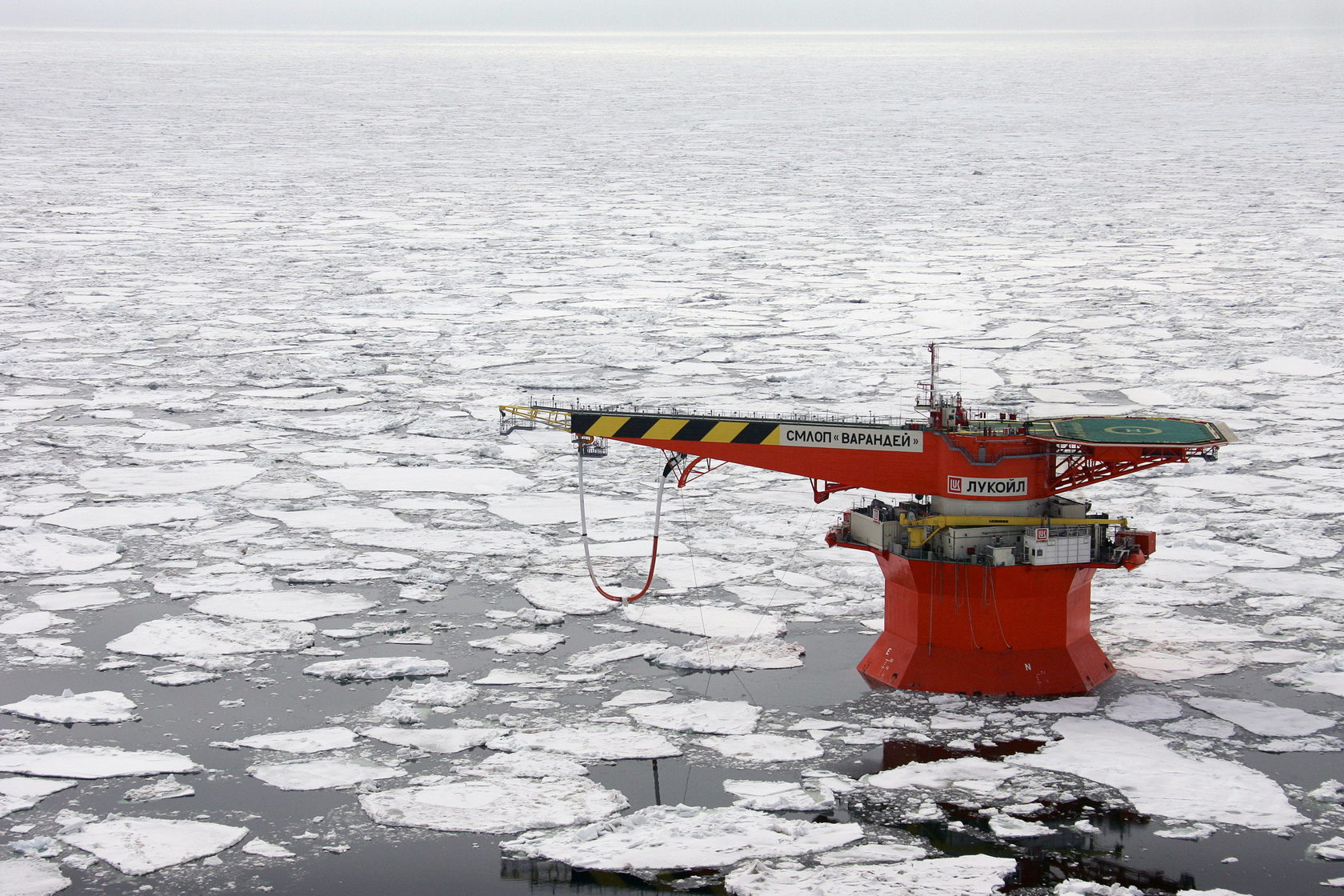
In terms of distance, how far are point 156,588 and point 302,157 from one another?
1899 centimetres

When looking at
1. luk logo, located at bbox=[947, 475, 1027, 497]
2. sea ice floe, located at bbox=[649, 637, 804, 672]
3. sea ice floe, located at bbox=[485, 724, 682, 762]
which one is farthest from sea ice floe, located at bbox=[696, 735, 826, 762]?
luk logo, located at bbox=[947, 475, 1027, 497]

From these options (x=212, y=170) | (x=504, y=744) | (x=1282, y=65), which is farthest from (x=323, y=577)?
(x=1282, y=65)

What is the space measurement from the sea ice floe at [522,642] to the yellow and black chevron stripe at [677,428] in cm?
104

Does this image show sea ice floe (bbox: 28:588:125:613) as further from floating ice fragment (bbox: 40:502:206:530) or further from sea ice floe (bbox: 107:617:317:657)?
floating ice fragment (bbox: 40:502:206:530)

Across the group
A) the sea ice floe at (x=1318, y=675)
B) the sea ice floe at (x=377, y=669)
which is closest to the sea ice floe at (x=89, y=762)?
the sea ice floe at (x=377, y=669)

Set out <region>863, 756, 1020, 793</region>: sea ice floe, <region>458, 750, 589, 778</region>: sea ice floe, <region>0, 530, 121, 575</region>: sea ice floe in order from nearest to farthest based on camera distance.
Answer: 1. <region>863, 756, 1020, 793</region>: sea ice floe
2. <region>458, 750, 589, 778</region>: sea ice floe
3. <region>0, 530, 121, 575</region>: sea ice floe

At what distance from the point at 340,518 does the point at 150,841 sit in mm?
3661

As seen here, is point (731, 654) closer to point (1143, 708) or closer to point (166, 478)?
point (1143, 708)

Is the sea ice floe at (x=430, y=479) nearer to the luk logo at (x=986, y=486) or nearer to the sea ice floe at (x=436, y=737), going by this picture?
the sea ice floe at (x=436, y=737)

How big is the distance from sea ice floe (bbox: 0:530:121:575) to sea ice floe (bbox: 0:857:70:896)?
3.05 metres

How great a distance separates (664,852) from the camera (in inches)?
198

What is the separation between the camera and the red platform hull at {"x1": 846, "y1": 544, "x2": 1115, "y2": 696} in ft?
20.5

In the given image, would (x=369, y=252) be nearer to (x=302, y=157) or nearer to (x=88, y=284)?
(x=88, y=284)

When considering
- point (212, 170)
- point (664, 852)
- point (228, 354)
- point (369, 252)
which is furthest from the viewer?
point (212, 170)
